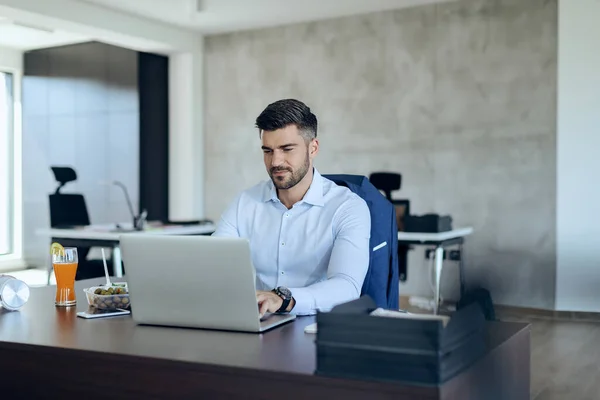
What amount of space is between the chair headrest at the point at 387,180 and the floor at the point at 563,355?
1079 mm

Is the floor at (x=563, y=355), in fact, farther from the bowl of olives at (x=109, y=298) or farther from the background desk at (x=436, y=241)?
the bowl of olives at (x=109, y=298)

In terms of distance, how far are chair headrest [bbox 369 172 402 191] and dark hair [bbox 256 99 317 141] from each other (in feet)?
12.3

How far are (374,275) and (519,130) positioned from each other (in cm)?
442

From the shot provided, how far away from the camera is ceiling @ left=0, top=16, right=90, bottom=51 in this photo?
823 cm

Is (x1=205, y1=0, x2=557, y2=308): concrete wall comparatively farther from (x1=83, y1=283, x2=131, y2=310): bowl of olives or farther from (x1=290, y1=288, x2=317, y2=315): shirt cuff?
(x1=83, y1=283, x2=131, y2=310): bowl of olives

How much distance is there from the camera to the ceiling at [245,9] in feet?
22.1

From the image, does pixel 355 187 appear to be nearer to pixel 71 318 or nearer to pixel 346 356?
pixel 71 318

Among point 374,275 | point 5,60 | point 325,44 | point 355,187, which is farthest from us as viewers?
point 5,60

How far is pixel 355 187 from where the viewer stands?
2.46 meters

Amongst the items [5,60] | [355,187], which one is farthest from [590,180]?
[5,60]

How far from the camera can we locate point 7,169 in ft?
31.1

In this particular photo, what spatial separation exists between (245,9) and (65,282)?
5.29 meters

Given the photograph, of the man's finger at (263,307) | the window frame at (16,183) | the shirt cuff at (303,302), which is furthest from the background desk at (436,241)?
the window frame at (16,183)

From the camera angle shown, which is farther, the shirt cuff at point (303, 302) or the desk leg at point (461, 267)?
the desk leg at point (461, 267)
